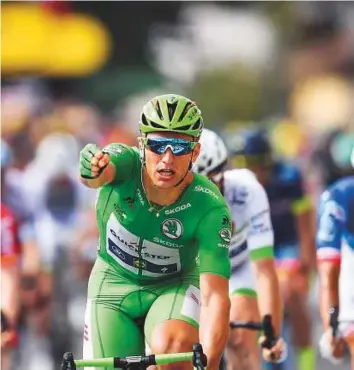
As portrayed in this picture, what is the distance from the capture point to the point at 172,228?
8.84 m

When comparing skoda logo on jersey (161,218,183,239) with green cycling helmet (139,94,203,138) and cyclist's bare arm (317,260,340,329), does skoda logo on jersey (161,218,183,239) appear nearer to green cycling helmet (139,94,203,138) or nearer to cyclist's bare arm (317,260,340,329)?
green cycling helmet (139,94,203,138)

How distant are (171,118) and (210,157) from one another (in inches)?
72.1

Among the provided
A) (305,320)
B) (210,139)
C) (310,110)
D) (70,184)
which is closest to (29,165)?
(70,184)

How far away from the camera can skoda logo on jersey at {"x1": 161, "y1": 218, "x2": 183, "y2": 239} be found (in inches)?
347

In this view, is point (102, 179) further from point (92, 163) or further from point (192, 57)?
point (192, 57)

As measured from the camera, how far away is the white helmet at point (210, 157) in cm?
1042

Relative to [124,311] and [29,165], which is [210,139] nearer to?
[124,311]

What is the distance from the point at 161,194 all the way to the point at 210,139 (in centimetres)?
187

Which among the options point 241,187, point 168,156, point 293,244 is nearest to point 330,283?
point 241,187

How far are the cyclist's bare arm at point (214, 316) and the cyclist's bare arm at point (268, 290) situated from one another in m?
2.19

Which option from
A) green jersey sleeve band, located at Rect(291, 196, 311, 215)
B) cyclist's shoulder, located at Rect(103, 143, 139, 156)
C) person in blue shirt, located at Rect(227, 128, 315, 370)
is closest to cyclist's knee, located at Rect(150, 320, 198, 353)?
cyclist's shoulder, located at Rect(103, 143, 139, 156)

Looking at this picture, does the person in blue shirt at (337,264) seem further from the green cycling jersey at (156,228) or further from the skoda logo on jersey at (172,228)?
the skoda logo on jersey at (172,228)

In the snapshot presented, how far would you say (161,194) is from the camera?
885cm

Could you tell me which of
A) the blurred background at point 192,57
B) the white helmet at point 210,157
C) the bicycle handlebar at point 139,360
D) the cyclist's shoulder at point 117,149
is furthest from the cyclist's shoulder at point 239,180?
the blurred background at point 192,57
